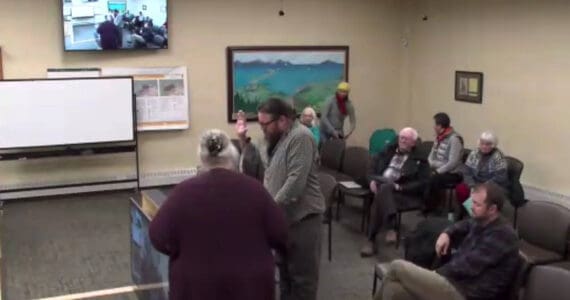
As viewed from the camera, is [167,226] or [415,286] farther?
[415,286]

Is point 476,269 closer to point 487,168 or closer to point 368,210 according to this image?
point 368,210

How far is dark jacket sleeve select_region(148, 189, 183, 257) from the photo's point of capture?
8.83 ft

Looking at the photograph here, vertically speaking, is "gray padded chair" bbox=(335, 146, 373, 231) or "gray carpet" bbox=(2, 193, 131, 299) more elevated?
"gray padded chair" bbox=(335, 146, 373, 231)

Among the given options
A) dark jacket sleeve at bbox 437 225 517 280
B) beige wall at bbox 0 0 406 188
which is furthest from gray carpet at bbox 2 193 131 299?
dark jacket sleeve at bbox 437 225 517 280

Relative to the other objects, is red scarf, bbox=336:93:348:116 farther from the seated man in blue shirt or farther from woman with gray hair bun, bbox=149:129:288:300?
woman with gray hair bun, bbox=149:129:288:300

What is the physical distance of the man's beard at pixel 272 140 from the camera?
366cm

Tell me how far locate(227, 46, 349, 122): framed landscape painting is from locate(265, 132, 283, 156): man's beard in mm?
4889

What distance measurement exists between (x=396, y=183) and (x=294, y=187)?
105 inches

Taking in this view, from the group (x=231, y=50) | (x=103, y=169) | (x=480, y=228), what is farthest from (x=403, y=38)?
(x=480, y=228)

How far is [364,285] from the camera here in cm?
521

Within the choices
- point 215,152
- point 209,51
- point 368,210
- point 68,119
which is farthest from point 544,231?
point 68,119

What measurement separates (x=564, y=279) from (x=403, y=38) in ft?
21.6

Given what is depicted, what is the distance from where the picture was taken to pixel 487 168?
21.4 ft

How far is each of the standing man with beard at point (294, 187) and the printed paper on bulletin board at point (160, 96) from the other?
4465 millimetres
